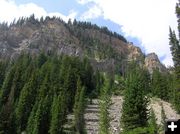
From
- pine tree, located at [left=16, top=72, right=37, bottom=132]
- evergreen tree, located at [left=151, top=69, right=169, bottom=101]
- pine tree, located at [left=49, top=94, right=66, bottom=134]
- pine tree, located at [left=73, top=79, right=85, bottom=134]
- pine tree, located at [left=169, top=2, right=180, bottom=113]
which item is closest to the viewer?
pine tree, located at [left=169, top=2, right=180, bottom=113]

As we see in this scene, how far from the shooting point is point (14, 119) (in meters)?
75.0

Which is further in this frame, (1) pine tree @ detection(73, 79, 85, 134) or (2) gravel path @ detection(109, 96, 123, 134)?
(2) gravel path @ detection(109, 96, 123, 134)

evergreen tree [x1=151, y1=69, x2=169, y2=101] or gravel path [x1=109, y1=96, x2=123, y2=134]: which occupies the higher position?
evergreen tree [x1=151, y1=69, x2=169, y2=101]

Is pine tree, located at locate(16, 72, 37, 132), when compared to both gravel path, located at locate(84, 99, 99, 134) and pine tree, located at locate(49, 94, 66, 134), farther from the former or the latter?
gravel path, located at locate(84, 99, 99, 134)

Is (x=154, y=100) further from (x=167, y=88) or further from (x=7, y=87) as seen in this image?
(x=7, y=87)

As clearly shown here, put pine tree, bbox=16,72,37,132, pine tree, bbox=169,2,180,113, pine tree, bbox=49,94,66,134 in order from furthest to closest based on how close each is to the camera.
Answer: pine tree, bbox=16,72,37,132, pine tree, bbox=49,94,66,134, pine tree, bbox=169,2,180,113

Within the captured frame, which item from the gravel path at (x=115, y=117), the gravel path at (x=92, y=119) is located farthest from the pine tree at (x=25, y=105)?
the gravel path at (x=115, y=117)

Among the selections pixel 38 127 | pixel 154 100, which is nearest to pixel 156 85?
pixel 154 100

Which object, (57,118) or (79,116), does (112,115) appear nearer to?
(79,116)

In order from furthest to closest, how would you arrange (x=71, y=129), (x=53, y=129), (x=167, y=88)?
(x=167, y=88) → (x=71, y=129) → (x=53, y=129)

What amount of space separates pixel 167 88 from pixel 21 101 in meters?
70.6

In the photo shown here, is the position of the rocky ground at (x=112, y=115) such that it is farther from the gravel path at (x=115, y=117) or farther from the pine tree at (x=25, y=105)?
the pine tree at (x=25, y=105)

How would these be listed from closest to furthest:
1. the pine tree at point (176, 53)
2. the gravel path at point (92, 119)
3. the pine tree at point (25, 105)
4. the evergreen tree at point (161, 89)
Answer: the pine tree at point (176, 53), the pine tree at point (25, 105), the gravel path at point (92, 119), the evergreen tree at point (161, 89)

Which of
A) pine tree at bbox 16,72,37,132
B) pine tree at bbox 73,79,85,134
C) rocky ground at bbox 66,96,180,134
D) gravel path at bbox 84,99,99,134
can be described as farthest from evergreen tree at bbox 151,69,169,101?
pine tree at bbox 16,72,37,132
